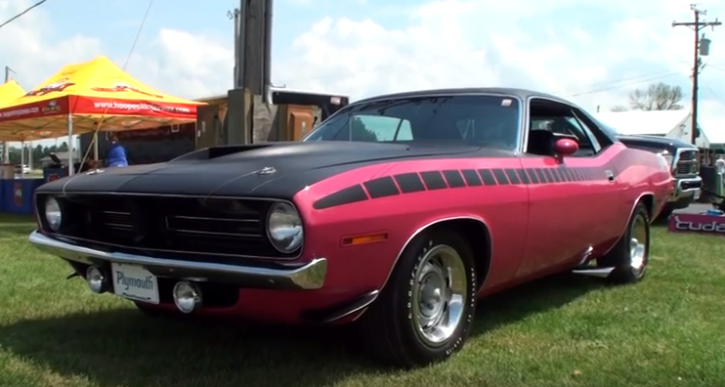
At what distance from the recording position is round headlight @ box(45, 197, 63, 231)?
386 centimetres

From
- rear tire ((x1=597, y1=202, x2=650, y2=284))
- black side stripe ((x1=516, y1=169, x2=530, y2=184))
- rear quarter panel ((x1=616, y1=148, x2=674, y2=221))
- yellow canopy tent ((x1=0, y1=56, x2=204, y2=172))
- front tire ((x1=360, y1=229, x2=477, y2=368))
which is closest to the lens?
front tire ((x1=360, y1=229, x2=477, y2=368))

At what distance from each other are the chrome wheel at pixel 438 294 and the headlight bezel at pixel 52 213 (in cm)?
186

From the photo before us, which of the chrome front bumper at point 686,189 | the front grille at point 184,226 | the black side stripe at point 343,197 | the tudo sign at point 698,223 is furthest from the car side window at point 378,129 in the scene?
the chrome front bumper at point 686,189

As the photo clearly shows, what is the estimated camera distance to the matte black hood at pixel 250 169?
3088 millimetres

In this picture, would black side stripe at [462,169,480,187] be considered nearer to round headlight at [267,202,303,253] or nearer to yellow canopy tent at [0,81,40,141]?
round headlight at [267,202,303,253]

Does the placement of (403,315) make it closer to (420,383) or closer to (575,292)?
(420,383)

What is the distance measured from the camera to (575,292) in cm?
557

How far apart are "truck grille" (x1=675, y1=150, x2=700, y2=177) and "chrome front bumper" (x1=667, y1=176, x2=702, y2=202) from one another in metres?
0.15

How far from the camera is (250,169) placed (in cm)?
333

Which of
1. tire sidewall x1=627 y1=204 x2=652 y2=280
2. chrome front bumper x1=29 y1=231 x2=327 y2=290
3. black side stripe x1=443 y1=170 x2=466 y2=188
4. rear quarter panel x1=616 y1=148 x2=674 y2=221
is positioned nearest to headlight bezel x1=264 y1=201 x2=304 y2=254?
chrome front bumper x1=29 y1=231 x2=327 y2=290

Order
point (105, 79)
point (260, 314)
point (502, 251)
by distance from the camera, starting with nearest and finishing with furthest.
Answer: point (260, 314), point (502, 251), point (105, 79)

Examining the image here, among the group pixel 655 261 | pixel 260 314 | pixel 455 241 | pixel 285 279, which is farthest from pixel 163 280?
pixel 655 261

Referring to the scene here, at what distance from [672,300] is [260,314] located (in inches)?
129

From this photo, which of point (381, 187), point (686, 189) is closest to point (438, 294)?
point (381, 187)
